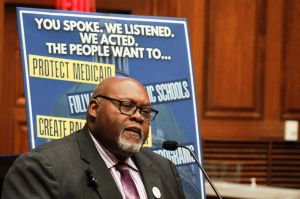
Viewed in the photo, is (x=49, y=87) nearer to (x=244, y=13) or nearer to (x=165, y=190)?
(x=165, y=190)

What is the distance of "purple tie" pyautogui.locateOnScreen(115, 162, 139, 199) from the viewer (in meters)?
2.52

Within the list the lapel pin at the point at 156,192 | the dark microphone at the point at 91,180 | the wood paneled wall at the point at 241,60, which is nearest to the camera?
the dark microphone at the point at 91,180

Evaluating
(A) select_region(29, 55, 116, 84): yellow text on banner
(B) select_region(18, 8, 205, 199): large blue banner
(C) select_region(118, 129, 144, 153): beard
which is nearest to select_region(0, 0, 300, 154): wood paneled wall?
(B) select_region(18, 8, 205, 199): large blue banner

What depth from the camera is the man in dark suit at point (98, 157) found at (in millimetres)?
2326

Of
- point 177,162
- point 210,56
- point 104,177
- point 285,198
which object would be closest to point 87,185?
point 104,177

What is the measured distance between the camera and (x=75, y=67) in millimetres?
3311

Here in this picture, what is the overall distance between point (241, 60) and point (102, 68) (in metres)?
2.49

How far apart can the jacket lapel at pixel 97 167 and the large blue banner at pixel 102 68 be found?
63 centimetres

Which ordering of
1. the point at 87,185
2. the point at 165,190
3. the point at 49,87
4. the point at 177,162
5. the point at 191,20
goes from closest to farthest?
the point at 87,185, the point at 165,190, the point at 49,87, the point at 177,162, the point at 191,20

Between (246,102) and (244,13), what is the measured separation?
720mm

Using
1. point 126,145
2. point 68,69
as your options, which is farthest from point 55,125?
point 126,145

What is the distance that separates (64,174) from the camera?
2395mm

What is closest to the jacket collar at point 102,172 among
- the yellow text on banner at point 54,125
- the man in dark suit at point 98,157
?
the man in dark suit at point 98,157

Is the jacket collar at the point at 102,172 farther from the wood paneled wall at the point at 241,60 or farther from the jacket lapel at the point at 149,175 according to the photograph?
the wood paneled wall at the point at 241,60
